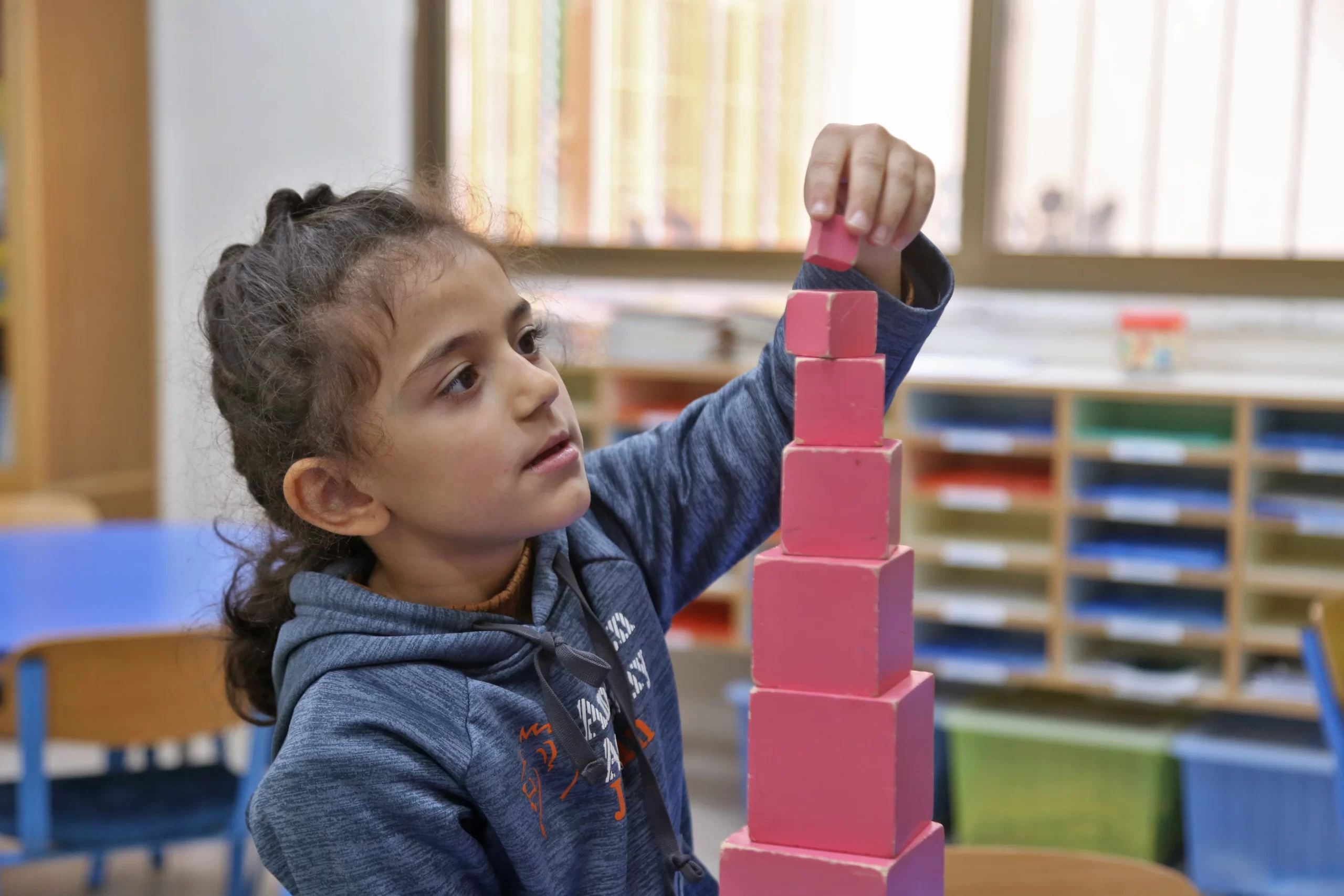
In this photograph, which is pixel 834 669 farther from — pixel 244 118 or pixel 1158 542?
pixel 244 118

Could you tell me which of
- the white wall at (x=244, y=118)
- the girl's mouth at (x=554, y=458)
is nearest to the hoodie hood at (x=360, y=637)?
the girl's mouth at (x=554, y=458)

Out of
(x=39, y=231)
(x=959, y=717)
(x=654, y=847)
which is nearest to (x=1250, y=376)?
(x=959, y=717)

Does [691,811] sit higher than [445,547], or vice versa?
[445,547]

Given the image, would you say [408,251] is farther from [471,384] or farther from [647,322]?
[647,322]

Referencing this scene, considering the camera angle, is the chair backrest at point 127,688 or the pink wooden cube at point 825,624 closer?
the pink wooden cube at point 825,624

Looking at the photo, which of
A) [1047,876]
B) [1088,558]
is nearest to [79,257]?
[1088,558]

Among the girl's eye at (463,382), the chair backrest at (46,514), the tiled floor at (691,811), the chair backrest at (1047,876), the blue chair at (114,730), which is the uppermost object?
the girl's eye at (463,382)

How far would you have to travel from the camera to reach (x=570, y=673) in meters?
0.91

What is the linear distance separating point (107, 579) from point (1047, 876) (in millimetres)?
1844

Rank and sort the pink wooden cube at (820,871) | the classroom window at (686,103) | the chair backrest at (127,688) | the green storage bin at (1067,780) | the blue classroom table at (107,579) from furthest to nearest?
the classroom window at (686,103) < the green storage bin at (1067,780) < the blue classroom table at (107,579) < the chair backrest at (127,688) < the pink wooden cube at (820,871)

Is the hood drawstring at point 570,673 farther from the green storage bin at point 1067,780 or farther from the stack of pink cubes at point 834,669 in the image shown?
the green storage bin at point 1067,780

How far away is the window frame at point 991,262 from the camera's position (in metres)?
3.13

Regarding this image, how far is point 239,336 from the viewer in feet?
3.00

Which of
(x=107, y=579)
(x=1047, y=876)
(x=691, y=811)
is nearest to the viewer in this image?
(x=1047, y=876)
